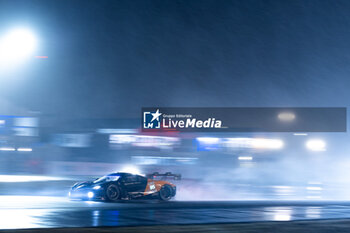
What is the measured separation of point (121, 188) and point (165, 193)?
2.09m

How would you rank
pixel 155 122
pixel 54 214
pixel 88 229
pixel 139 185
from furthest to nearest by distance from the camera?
pixel 155 122 < pixel 139 185 < pixel 54 214 < pixel 88 229

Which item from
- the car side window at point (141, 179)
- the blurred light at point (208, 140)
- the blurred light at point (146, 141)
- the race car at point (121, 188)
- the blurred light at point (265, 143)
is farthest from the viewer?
the blurred light at point (265, 143)

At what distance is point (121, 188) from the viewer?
1648 centimetres

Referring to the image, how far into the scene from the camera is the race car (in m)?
16.1

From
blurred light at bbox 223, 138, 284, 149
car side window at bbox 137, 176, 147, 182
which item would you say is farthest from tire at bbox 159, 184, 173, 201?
blurred light at bbox 223, 138, 284, 149

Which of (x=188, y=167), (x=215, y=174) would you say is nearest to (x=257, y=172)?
(x=215, y=174)

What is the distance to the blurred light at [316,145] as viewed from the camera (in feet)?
190

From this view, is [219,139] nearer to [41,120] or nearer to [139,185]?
[41,120]

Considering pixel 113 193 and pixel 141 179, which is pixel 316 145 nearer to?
pixel 141 179

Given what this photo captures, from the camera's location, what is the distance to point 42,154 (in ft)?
145

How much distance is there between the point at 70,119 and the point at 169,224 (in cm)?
4050

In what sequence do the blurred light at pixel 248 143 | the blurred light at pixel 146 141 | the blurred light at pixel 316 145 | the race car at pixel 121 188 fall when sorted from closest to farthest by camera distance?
the race car at pixel 121 188
the blurred light at pixel 146 141
the blurred light at pixel 248 143
the blurred light at pixel 316 145

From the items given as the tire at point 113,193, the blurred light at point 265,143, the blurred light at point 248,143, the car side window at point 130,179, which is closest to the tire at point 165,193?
the car side window at point 130,179

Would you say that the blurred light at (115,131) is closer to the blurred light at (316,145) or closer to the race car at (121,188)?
the race car at (121,188)
